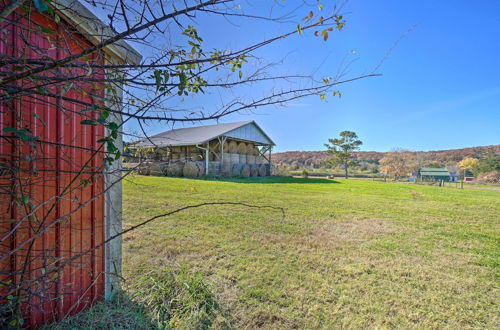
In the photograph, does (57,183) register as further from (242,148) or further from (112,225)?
(242,148)

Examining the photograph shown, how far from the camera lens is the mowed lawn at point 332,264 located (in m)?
1.80

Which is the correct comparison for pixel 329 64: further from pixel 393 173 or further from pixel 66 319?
pixel 393 173

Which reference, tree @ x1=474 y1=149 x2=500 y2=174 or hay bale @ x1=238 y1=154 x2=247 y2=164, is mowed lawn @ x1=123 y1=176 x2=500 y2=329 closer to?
hay bale @ x1=238 y1=154 x2=247 y2=164

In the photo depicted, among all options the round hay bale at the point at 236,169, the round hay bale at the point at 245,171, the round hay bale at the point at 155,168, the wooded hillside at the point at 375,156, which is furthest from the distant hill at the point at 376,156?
the round hay bale at the point at 155,168

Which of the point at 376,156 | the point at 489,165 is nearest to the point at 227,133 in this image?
the point at 489,165

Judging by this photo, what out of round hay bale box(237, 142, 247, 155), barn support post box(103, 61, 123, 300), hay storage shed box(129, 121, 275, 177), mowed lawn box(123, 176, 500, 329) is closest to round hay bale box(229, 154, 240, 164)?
hay storage shed box(129, 121, 275, 177)

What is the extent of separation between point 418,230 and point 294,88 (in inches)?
170

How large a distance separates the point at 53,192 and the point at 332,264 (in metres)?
2.78

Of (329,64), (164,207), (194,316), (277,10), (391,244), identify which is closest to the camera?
(277,10)

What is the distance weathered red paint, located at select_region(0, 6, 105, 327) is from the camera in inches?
50.9

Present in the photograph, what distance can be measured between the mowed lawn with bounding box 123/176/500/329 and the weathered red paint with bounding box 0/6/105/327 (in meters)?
0.47

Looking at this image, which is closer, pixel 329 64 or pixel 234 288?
pixel 329 64

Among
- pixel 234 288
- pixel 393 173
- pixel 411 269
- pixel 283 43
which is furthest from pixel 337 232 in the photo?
pixel 393 173

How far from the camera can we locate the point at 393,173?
83.3 ft
